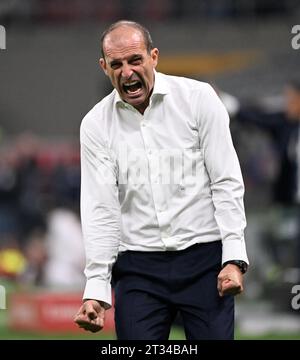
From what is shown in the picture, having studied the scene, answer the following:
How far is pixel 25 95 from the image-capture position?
94.6 ft

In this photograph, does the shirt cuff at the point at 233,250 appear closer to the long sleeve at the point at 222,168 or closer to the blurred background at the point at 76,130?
the long sleeve at the point at 222,168

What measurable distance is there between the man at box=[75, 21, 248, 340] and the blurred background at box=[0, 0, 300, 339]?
3.13 metres

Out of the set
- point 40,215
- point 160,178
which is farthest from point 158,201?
point 40,215

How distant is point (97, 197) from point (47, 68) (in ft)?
78.8

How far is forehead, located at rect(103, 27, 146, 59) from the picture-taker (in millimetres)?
5160

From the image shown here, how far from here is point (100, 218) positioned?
5.37 meters

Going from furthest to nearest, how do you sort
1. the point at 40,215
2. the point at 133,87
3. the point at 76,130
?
the point at 76,130, the point at 40,215, the point at 133,87

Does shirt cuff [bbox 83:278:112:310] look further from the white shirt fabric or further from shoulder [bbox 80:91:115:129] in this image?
shoulder [bbox 80:91:115:129]

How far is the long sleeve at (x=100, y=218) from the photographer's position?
5336 millimetres

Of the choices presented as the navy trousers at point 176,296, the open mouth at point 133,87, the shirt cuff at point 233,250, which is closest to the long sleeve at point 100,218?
the navy trousers at point 176,296

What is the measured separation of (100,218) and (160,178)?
34 centimetres

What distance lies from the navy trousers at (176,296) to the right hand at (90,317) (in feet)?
0.40

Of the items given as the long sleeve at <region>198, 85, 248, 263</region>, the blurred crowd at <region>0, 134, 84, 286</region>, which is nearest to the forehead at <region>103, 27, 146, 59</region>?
the long sleeve at <region>198, 85, 248, 263</region>

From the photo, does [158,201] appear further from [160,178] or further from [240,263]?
[240,263]
